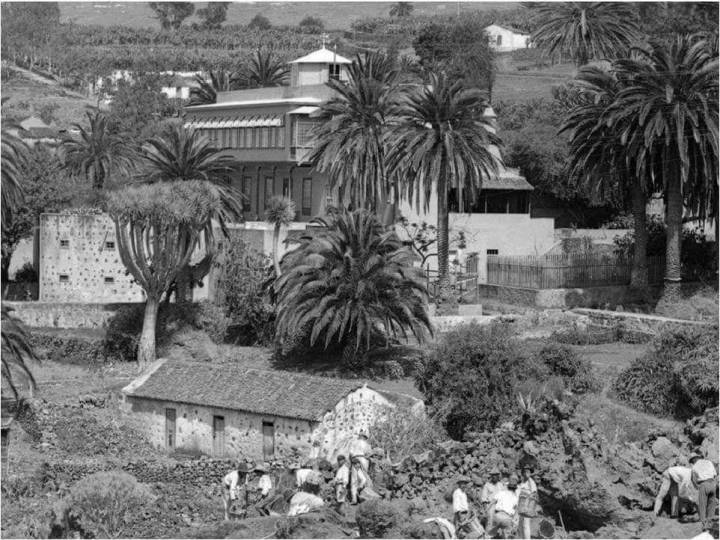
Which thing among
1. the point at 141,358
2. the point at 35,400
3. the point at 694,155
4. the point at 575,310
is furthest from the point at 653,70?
the point at 35,400

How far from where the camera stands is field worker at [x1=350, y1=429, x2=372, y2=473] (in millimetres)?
33094

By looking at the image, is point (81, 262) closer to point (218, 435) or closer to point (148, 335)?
point (148, 335)

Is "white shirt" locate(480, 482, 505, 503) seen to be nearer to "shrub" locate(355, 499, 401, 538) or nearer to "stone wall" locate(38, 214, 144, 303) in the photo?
"shrub" locate(355, 499, 401, 538)

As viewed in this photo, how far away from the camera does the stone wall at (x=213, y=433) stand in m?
39.6

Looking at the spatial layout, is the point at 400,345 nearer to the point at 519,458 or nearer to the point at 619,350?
the point at 619,350

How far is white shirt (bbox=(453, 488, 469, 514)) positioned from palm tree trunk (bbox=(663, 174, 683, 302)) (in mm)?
25762

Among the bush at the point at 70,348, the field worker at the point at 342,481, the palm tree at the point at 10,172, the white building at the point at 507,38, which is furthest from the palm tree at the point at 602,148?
the white building at the point at 507,38

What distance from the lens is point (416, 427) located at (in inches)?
1545

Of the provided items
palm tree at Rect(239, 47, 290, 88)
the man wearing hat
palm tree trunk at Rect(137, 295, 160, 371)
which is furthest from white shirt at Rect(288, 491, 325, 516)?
palm tree at Rect(239, 47, 290, 88)

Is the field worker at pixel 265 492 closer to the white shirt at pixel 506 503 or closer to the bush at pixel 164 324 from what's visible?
the white shirt at pixel 506 503

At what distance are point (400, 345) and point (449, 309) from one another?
383cm

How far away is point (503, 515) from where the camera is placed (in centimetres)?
2792

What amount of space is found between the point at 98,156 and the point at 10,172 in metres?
16.0

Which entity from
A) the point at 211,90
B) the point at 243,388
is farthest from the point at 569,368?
the point at 211,90
